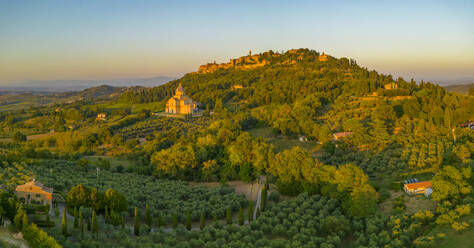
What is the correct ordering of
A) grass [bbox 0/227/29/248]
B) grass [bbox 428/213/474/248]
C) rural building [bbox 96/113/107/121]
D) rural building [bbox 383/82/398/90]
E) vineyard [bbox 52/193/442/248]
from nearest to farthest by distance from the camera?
grass [bbox 0/227/29/248] → grass [bbox 428/213/474/248] → vineyard [bbox 52/193/442/248] → rural building [bbox 383/82/398/90] → rural building [bbox 96/113/107/121]

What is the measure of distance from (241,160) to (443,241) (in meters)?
22.9

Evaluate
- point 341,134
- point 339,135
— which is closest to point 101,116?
point 339,135

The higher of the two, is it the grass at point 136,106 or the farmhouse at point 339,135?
the grass at point 136,106

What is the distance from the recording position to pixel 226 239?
21172 mm

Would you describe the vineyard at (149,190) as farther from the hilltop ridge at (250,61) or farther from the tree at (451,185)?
the hilltop ridge at (250,61)

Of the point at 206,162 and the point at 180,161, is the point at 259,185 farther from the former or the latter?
the point at 180,161

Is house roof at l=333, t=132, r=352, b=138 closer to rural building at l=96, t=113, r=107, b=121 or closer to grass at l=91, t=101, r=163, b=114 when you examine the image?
grass at l=91, t=101, r=163, b=114

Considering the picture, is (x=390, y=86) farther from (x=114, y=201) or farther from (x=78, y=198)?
(x=78, y=198)

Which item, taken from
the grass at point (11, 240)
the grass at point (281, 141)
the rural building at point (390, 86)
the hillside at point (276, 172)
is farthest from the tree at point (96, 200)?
the rural building at point (390, 86)

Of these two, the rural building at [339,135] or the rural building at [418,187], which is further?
the rural building at [339,135]

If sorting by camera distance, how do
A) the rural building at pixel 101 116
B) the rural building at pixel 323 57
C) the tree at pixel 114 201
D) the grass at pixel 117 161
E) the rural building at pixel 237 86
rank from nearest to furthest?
the tree at pixel 114 201 → the grass at pixel 117 161 → the rural building at pixel 101 116 → the rural building at pixel 237 86 → the rural building at pixel 323 57

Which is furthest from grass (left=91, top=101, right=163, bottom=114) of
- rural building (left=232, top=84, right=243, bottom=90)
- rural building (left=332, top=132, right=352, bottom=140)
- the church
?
rural building (left=332, top=132, right=352, bottom=140)

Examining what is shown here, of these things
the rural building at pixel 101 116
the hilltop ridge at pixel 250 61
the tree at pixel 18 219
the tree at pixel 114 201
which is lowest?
the tree at pixel 114 201

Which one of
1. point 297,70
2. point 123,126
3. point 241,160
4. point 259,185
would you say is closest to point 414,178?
point 259,185
